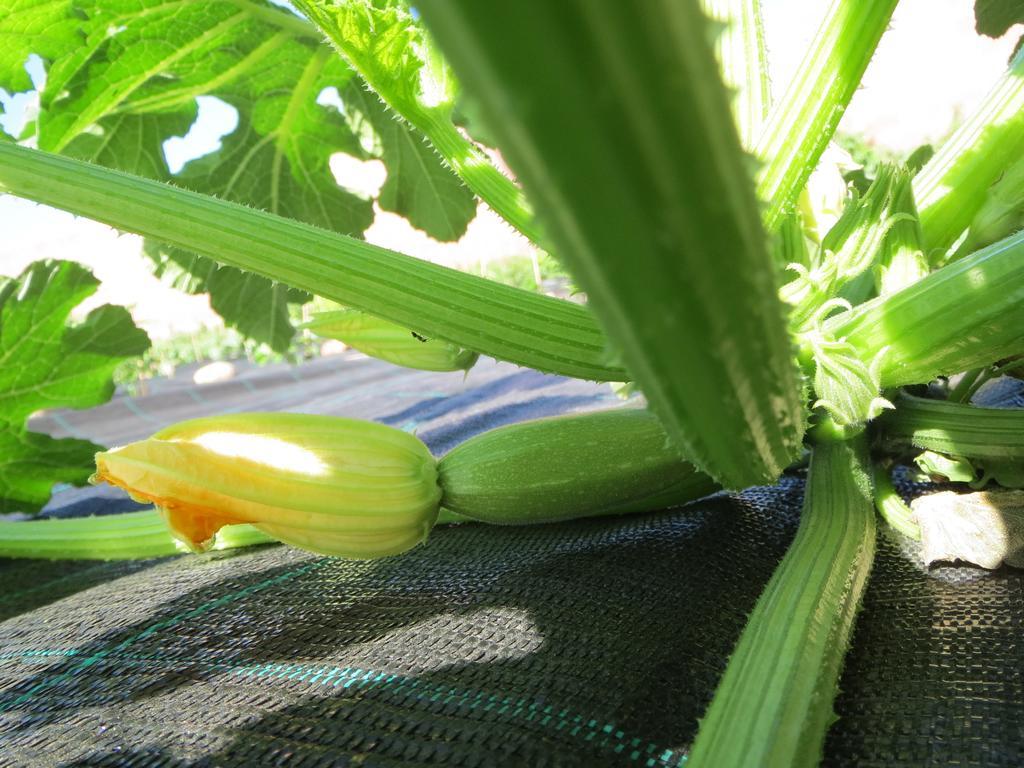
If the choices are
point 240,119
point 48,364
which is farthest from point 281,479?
point 240,119

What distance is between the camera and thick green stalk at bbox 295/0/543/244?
112 cm

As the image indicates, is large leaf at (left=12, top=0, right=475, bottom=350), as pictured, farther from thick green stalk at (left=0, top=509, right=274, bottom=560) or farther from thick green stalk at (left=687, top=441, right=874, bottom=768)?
thick green stalk at (left=687, top=441, right=874, bottom=768)

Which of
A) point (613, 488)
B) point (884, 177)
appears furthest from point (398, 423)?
point (884, 177)

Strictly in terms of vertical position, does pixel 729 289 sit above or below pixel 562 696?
above

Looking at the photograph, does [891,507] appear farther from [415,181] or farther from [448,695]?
[415,181]

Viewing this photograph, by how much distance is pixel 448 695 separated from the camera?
895 millimetres

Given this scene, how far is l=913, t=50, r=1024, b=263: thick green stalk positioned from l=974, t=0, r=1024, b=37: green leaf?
410 millimetres

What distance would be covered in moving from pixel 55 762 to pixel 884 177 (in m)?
1.28

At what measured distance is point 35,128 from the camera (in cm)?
163

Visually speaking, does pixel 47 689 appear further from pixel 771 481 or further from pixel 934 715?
pixel 934 715

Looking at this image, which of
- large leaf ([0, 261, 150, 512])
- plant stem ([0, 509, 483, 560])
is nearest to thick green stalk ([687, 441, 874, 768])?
plant stem ([0, 509, 483, 560])

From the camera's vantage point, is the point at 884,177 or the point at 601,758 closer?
the point at 601,758

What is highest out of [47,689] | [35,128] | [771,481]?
[35,128]

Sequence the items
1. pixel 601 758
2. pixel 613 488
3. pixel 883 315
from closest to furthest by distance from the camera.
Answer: pixel 601 758
pixel 883 315
pixel 613 488
